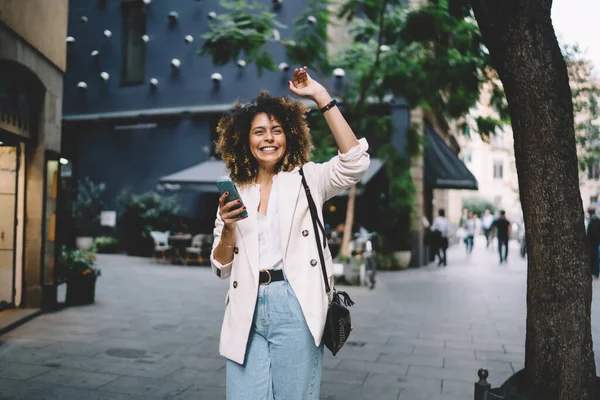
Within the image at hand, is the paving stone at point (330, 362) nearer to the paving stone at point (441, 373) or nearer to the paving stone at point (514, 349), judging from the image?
the paving stone at point (441, 373)

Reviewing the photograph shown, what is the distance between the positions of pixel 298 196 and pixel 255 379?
84 centimetres

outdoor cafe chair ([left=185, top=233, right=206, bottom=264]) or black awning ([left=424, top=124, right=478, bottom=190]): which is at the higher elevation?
black awning ([left=424, top=124, right=478, bottom=190])

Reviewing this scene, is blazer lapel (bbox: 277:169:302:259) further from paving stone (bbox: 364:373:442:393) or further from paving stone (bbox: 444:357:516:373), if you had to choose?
paving stone (bbox: 444:357:516:373)

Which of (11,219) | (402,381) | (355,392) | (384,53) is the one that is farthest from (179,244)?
(355,392)

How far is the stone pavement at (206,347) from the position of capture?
16.8 ft

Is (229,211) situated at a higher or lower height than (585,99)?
lower

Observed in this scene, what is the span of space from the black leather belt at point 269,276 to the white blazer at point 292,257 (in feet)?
0.11

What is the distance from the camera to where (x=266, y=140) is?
2797 millimetres

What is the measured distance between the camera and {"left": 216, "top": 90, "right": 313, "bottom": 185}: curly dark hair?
2863 millimetres

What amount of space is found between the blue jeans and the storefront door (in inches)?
253

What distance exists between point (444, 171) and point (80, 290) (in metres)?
12.5

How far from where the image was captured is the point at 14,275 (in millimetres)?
8148

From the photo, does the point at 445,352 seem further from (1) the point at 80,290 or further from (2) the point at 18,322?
(1) the point at 80,290

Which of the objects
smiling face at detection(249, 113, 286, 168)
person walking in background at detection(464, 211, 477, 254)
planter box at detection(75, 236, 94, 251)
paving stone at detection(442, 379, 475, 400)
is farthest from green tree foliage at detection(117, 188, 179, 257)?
smiling face at detection(249, 113, 286, 168)
